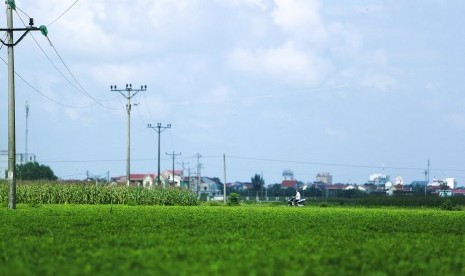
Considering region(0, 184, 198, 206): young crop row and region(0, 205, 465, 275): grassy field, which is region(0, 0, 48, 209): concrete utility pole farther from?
region(0, 205, 465, 275): grassy field

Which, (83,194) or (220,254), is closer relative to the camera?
(220,254)

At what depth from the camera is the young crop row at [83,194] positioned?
48469 mm

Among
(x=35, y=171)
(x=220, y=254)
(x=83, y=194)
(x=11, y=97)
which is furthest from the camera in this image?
(x=35, y=171)

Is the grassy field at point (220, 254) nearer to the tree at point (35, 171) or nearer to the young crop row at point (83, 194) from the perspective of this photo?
the young crop row at point (83, 194)

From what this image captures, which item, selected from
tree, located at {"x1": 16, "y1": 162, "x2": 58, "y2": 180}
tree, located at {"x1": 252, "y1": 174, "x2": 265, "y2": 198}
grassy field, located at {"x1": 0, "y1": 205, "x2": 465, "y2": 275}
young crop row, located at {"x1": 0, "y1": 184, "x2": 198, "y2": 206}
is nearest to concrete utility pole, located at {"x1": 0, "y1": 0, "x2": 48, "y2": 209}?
young crop row, located at {"x1": 0, "y1": 184, "x2": 198, "y2": 206}

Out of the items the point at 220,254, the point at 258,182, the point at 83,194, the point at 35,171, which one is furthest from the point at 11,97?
the point at 258,182

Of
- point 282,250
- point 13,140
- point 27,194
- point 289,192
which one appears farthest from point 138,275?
point 289,192

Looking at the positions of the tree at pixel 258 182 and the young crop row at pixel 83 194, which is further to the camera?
the tree at pixel 258 182

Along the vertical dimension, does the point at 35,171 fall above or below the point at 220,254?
above

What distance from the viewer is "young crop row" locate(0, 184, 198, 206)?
48.5 m

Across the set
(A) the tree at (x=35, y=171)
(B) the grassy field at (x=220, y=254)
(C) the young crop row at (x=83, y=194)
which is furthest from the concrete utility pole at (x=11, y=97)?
(A) the tree at (x=35, y=171)

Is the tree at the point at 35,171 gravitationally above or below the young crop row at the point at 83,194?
above

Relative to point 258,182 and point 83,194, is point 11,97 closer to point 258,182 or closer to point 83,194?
point 83,194

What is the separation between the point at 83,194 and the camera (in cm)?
4994
